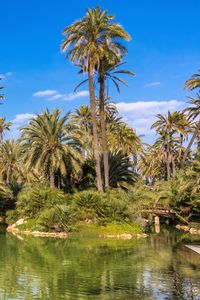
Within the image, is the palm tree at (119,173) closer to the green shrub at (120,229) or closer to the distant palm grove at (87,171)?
the distant palm grove at (87,171)

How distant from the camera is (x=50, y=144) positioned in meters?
37.0

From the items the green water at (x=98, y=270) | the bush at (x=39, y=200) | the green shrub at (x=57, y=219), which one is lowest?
the green water at (x=98, y=270)

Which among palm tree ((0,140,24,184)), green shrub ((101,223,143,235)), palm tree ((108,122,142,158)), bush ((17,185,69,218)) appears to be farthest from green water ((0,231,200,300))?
palm tree ((108,122,142,158))

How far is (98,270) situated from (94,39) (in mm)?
24263

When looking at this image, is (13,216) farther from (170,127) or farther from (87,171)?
(170,127)

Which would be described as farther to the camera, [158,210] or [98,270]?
[158,210]

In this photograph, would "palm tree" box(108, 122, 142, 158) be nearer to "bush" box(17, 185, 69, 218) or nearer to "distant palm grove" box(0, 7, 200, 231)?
"distant palm grove" box(0, 7, 200, 231)

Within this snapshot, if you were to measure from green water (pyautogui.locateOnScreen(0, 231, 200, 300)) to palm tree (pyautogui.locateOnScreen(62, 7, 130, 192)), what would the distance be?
12.6 metres

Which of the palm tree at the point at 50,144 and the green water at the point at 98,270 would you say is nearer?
the green water at the point at 98,270

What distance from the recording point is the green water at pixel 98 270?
40.5 ft

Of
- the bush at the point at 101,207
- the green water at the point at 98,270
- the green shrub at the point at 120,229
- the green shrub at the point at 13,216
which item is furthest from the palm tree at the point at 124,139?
the green water at the point at 98,270

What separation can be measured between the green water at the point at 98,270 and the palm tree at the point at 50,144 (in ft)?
38.3

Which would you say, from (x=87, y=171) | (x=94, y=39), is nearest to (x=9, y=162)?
(x=87, y=171)

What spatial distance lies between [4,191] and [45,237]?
13951mm
